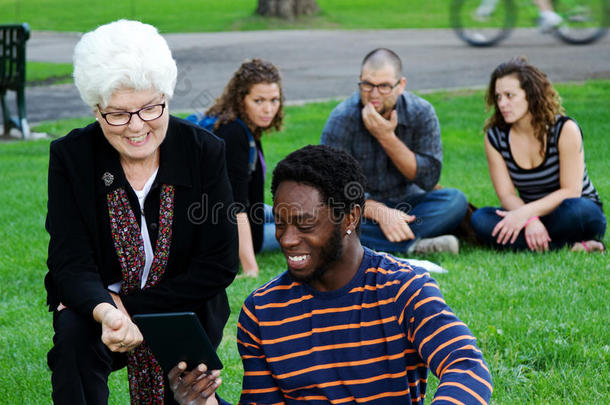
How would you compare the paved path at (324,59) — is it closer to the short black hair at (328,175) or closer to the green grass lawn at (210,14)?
the green grass lawn at (210,14)

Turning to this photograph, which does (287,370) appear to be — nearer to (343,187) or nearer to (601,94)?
(343,187)

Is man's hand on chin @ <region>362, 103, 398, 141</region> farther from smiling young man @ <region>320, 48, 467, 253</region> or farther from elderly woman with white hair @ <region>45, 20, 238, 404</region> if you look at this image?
elderly woman with white hair @ <region>45, 20, 238, 404</region>

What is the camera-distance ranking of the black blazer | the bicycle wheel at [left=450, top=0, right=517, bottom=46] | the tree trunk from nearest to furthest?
the black blazer → the bicycle wheel at [left=450, top=0, right=517, bottom=46] → the tree trunk

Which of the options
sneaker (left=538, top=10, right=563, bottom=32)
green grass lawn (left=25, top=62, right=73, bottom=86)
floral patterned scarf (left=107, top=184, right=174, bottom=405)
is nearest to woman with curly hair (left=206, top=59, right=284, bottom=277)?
floral patterned scarf (left=107, top=184, right=174, bottom=405)

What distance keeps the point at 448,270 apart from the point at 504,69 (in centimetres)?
146

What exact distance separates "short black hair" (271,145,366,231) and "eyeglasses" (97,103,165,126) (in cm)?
72

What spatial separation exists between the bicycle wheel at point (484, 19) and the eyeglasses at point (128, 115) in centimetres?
1634

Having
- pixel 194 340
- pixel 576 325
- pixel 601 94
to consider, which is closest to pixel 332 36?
pixel 601 94

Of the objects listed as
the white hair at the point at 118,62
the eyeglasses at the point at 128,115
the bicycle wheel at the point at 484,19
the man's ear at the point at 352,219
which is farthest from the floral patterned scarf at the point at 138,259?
the bicycle wheel at the point at 484,19

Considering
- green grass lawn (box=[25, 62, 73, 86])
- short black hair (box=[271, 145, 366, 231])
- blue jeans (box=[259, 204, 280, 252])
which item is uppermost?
short black hair (box=[271, 145, 366, 231])

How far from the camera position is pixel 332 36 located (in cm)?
2323

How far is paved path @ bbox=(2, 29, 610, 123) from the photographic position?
13.5 m

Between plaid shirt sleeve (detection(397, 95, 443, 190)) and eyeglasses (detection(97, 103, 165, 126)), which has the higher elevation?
eyeglasses (detection(97, 103, 165, 126))

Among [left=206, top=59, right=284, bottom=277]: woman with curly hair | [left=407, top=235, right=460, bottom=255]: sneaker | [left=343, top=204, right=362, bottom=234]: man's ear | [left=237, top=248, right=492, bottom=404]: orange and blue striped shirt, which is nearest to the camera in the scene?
[left=237, top=248, right=492, bottom=404]: orange and blue striped shirt
